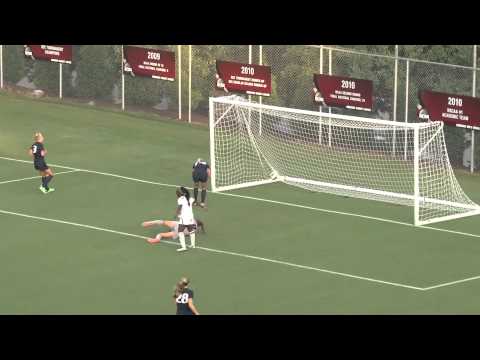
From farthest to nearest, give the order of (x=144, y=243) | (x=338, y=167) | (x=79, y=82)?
(x=79, y=82) → (x=338, y=167) → (x=144, y=243)

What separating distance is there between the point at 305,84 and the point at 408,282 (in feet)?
53.2

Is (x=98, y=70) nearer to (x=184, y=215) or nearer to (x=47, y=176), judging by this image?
(x=47, y=176)

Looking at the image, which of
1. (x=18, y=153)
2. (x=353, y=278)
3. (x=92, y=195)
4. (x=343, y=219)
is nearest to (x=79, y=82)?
(x=18, y=153)

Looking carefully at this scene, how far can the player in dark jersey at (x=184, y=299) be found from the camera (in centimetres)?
3369

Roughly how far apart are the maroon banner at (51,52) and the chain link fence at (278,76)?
2.37ft

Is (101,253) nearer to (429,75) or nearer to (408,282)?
(408,282)

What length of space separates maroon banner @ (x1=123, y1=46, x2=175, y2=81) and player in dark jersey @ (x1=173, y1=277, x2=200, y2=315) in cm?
2171

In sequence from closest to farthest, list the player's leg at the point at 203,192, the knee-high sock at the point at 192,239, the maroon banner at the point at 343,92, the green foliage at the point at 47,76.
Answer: the knee-high sock at the point at 192,239, the player's leg at the point at 203,192, the maroon banner at the point at 343,92, the green foliage at the point at 47,76

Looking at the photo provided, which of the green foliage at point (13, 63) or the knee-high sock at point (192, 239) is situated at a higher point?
the green foliage at point (13, 63)

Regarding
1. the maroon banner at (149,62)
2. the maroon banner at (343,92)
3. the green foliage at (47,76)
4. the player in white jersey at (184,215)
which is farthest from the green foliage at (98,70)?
the player in white jersey at (184,215)

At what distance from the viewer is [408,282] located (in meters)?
38.2

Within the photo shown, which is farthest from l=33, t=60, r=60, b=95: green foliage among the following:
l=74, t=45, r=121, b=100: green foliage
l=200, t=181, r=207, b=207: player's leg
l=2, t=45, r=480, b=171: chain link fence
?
l=200, t=181, r=207, b=207: player's leg

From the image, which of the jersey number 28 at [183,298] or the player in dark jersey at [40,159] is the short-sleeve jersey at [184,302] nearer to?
the jersey number 28 at [183,298]

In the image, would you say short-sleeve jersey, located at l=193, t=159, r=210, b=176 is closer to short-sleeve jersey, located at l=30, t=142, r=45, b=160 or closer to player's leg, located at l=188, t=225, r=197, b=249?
player's leg, located at l=188, t=225, r=197, b=249
